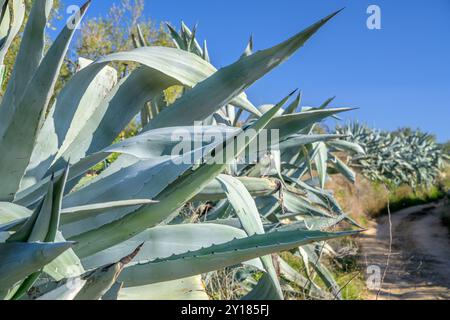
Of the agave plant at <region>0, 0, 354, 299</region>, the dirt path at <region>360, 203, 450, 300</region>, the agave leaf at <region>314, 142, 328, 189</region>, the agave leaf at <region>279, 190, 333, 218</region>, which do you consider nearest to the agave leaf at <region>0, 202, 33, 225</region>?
the agave plant at <region>0, 0, 354, 299</region>

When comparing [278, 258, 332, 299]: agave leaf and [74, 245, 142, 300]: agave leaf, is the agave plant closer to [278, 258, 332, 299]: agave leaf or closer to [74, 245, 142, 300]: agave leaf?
[74, 245, 142, 300]: agave leaf

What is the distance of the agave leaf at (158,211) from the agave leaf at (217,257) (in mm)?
77

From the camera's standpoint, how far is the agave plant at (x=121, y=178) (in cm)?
83

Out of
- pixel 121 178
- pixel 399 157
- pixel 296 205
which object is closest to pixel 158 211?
pixel 121 178

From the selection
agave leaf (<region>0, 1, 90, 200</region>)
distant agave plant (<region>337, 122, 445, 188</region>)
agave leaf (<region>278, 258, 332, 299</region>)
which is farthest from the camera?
distant agave plant (<region>337, 122, 445, 188</region>)

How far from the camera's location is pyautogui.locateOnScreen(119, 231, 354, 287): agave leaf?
91 cm

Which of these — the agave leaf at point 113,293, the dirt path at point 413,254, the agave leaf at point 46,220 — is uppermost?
the agave leaf at point 46,220

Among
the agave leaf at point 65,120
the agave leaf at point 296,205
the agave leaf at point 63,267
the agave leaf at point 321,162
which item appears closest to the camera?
the agave leaf at point 63,267

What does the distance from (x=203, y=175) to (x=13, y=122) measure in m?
0.44

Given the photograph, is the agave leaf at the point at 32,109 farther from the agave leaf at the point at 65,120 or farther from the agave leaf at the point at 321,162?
the agave leaf at the point at 321,162

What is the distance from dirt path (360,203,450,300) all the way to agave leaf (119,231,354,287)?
3095 mm

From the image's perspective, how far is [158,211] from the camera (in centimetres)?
101

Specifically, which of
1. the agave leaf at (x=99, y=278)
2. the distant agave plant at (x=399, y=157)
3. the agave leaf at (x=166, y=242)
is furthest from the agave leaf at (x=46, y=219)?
the distant agave plant at (x=399, y=157)

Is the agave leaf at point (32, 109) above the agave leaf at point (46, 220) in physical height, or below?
above
